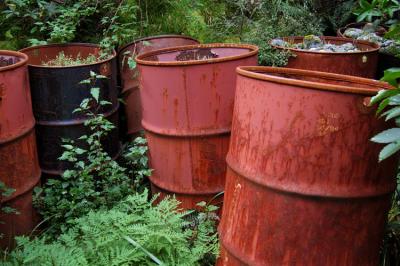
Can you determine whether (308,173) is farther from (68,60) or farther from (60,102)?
(68,60)

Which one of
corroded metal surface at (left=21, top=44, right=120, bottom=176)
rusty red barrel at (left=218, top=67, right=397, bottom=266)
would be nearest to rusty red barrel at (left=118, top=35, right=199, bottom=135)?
corroded metal surface at (left=21, top=44, right=120, bottom=176)

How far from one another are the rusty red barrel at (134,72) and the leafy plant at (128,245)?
1.60 m

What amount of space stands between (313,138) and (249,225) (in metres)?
0.50

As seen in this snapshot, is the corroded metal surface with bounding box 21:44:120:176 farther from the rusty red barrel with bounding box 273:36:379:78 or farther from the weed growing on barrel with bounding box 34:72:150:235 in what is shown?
the rusty red barrel with bounding box 273:36:379:78

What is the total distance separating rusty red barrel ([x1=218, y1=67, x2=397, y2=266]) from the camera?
181 centimetres

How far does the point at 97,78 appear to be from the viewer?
134 inches

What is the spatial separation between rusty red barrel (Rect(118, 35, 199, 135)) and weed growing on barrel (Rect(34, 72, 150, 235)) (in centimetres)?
65

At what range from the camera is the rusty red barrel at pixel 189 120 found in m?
2.86

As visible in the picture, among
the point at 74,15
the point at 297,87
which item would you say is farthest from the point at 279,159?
the point at 74,15

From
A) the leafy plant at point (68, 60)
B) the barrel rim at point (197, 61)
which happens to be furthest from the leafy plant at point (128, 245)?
the leafy plant at point (68, 60)

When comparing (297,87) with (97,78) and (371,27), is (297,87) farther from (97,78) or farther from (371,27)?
(371,27)

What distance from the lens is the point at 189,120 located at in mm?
2943

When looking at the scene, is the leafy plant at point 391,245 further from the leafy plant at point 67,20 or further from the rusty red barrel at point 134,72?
the leafy plant at point 67,20

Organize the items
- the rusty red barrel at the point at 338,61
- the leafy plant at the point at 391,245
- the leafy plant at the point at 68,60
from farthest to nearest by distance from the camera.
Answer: the leafy plant at the point at 68,60, the rusty red barrel at the point at 338,61, the leafy plant at the point at 391,245
